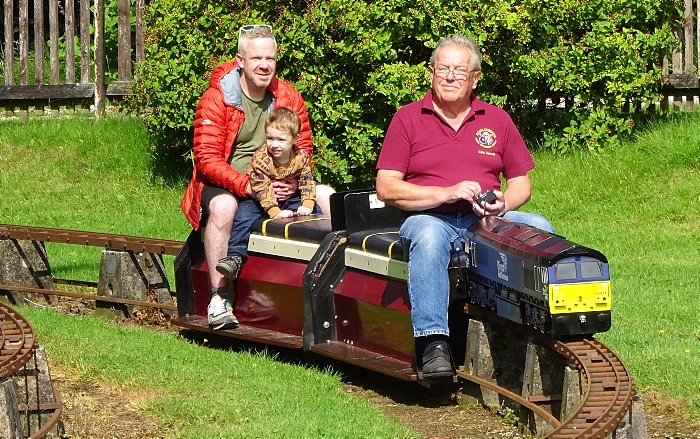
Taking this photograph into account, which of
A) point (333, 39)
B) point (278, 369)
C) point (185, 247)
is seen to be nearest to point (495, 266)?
point (278, 369)

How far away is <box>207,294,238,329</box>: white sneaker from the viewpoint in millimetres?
7602

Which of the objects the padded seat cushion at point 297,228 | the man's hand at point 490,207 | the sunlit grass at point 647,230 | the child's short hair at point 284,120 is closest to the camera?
the man's hand at point 490,207

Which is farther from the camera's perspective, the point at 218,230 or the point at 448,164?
the point at 218,230

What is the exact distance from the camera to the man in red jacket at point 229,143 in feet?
24.8

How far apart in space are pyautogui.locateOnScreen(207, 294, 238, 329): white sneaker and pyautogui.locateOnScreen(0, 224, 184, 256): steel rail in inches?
43.9

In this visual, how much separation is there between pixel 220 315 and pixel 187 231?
3.82m

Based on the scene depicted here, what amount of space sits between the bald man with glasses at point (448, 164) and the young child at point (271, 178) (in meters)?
1.11

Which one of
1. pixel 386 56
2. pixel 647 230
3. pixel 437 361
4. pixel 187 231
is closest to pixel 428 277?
pixel 437 361

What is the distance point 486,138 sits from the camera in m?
6.51

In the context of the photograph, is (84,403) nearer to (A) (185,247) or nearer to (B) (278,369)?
(B) (278,369)

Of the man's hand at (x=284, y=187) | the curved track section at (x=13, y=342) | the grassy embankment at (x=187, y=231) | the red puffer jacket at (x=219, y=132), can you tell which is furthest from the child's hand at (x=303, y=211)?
the curved track section at (x=13, y=342)

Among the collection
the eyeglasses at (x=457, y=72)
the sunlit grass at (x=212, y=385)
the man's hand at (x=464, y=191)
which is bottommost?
the sunlit grass at (x=212, y=385)

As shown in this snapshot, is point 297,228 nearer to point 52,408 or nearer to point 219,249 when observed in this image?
point 219,249

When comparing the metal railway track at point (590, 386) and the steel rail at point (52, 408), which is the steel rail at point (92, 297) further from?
the metal railway track at point (590, 386)
